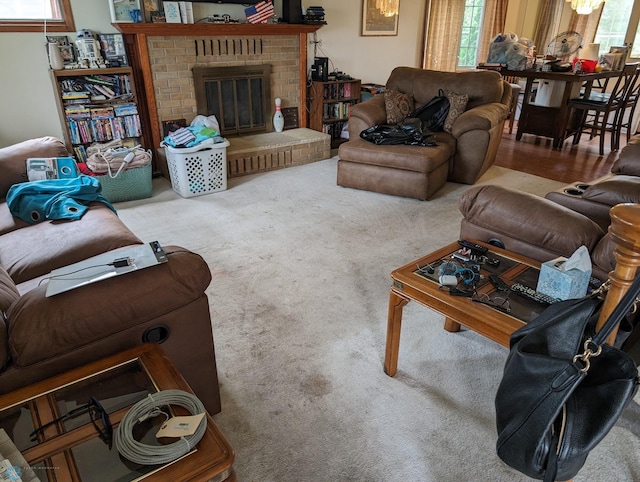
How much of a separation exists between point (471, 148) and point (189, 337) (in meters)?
3.23

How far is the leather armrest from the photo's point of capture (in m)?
1.93

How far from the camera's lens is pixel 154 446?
1.01 metres

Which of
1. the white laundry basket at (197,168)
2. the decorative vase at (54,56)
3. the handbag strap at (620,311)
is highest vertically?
the decorative vase at (54,56)

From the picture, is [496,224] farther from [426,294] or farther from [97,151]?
[97,151]

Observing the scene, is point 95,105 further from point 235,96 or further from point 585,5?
point 585,5

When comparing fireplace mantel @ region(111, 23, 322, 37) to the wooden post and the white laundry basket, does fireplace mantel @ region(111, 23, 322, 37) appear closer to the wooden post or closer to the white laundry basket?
the white laundry basket

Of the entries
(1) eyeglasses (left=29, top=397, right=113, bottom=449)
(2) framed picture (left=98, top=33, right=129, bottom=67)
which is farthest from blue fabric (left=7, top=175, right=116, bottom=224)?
(2) framed picture (left=98, top=33, right=129, bottom=67)

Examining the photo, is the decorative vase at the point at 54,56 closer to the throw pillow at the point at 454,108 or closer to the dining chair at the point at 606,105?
the throw pillow at the point at 454,108

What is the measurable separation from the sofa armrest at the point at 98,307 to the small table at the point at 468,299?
2.47ft

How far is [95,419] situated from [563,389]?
1.05 metres

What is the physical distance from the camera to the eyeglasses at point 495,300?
1.59 m

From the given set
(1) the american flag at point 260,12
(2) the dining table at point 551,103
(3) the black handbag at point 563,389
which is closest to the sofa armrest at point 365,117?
(1) the american flag at point 260,12

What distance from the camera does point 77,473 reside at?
980 millimetres

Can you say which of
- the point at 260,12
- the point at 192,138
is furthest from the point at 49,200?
the point at 260,12
